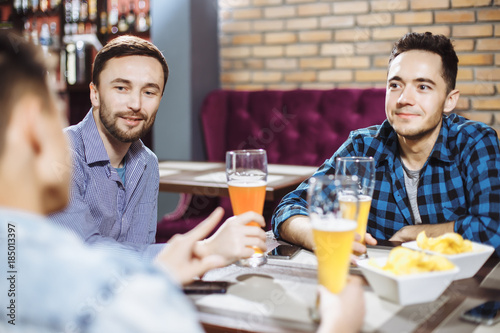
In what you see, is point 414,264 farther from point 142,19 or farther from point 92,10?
point 92,10

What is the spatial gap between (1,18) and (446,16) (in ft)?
13.8

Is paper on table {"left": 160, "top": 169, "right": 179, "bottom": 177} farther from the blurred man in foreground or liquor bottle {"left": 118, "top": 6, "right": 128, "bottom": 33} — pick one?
the blurred man in foreground

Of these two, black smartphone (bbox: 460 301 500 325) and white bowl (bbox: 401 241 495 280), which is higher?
white bowl (bbox: 401 241 495 280)

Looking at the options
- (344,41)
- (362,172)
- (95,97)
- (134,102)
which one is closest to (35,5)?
(344,41)

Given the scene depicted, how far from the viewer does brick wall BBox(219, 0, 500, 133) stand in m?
3.24

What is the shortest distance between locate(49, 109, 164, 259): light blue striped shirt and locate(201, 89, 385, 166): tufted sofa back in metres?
1.84

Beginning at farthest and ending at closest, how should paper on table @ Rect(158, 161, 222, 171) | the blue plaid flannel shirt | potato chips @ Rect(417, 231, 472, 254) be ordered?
paper on table @ Rect(158, 161, 222, 171) < the blue plaid flannel shirt < potato chips @ Rect(417, 231, 472, 254)

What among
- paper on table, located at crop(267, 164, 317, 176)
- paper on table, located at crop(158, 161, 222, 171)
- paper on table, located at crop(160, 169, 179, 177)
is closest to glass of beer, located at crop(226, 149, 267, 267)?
paper on table, located at crop(267, 164, 317, 176)

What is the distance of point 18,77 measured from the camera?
53 cm

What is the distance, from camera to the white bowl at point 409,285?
0.85m

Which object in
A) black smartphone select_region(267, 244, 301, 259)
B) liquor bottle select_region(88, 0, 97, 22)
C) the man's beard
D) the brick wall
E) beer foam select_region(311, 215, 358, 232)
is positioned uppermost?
liquor bottle select_region(88, 0, 97, 22)

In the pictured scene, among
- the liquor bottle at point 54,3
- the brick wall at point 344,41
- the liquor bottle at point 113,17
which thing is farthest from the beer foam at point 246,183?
the liquor bottle at point 54,3

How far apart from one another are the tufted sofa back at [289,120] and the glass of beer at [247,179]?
222cm

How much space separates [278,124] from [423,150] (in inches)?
76.8
